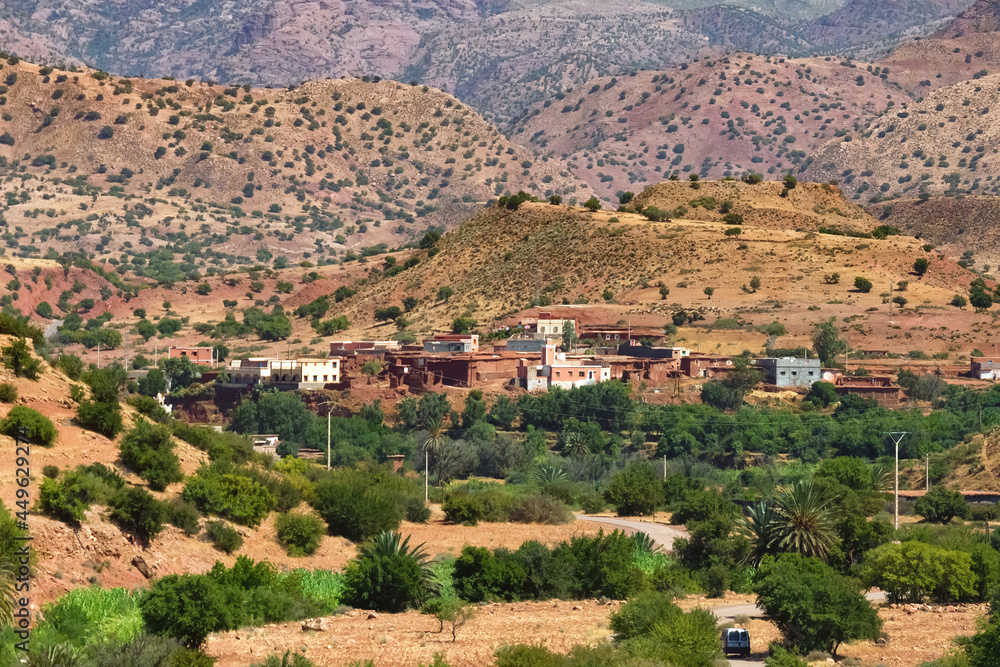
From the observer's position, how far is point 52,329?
133 m

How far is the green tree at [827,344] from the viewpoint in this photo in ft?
333

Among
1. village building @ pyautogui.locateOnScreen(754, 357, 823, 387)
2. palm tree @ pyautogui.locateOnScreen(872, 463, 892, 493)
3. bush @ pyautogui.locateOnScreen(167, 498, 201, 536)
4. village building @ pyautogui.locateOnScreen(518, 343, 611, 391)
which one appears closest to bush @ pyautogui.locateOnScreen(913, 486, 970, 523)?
A: palm tree @ pyautogui.locateOnScreen(872, 463, 892, 493)

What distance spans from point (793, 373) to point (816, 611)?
5842 cm

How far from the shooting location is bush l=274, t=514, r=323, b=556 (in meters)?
47.5

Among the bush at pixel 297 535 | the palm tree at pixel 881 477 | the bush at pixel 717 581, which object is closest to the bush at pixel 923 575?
the bush at pixel 717 581

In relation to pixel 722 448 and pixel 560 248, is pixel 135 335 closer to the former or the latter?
pixel 560 248

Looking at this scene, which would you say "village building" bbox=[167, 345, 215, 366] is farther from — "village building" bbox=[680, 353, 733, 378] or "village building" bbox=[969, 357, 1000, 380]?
"village building" bbox=[969, 357, 1000, 380]

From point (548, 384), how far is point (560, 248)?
29.4 meters

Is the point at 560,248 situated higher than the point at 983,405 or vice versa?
the point at 560,248

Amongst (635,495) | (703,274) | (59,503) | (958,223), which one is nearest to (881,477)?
(635,495)

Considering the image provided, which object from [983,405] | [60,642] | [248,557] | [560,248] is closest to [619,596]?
[248,557]

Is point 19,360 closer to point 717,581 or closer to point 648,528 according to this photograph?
point 717,581

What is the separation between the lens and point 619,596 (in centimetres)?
4538

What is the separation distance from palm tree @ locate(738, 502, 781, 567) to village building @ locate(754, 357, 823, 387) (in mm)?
46172
